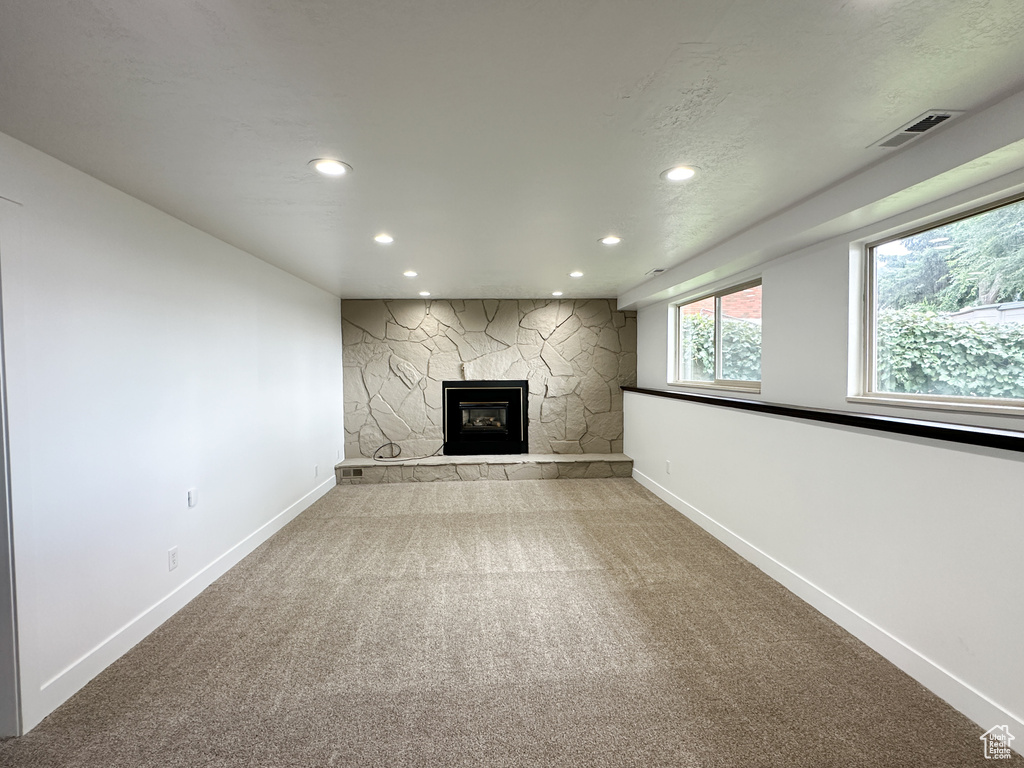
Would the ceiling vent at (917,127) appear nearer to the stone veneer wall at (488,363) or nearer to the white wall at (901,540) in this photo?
the white wall at (901,540)

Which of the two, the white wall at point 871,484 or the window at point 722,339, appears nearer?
the white wall at point 871,484

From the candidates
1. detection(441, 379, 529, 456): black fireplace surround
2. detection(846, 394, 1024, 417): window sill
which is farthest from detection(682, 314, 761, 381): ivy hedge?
detection(441, 379, 529, 456): black fireplace surround

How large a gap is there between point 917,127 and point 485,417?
475 cm

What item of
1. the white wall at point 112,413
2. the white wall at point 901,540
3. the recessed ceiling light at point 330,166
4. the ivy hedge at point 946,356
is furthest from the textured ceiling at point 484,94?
the white wall at point 901,540

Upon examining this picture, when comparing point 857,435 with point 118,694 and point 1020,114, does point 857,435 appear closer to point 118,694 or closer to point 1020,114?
point 1020,114

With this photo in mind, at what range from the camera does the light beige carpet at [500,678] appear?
1562 mm

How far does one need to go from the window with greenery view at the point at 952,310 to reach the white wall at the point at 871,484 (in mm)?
112

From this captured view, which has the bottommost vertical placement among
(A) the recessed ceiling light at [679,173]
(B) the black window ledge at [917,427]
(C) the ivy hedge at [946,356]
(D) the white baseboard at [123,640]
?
(D) the white baseboard at [123,640]

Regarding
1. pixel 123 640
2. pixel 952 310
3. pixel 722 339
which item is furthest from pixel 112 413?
pixel 722 339

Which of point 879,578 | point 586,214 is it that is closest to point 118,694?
point 586,214

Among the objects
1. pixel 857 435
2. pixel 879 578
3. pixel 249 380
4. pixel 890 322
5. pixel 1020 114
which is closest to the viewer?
pixel 1020 114

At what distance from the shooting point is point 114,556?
210cm

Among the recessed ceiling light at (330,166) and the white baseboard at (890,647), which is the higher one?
the recessed ceiling light at (330,166)

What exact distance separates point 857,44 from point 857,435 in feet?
5.50
